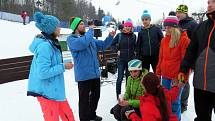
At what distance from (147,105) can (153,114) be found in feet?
0.39

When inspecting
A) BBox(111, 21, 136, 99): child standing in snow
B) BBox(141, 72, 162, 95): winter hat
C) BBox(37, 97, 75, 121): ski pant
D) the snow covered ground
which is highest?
BBox(111, 21, 136, 99): child standing in snow

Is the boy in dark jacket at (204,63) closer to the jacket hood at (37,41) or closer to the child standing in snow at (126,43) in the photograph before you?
the jacket hood at (37,41)

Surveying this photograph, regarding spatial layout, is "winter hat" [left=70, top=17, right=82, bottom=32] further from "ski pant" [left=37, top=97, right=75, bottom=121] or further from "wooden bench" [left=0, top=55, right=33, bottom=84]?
"wooden bench" [left=0, top=55, right=33, bottom=84]

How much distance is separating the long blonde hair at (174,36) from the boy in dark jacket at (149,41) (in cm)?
109

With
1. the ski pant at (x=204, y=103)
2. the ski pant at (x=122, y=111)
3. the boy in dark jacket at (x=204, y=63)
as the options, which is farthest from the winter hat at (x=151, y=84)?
the ski pant at (x=122, y=111)

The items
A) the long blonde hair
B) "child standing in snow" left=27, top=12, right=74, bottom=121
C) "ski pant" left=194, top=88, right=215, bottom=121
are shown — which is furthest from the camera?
the long blonde hair

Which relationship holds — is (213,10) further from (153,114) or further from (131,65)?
(131,65)

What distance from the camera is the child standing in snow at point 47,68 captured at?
377 centimetres

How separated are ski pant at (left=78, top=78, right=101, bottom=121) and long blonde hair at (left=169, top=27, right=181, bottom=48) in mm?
1298

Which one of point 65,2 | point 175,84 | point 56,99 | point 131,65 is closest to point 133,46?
point 131,65

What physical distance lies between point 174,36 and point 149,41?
3.92 feet

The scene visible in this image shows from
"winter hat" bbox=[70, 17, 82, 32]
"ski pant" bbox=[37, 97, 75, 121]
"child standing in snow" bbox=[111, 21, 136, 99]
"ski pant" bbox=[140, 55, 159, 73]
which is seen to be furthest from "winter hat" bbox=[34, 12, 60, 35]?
"child standing in snow" bbox=[111, 21, 136, 99]

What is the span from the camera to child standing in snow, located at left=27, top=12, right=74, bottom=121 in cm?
377

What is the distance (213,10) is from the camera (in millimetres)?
3305
